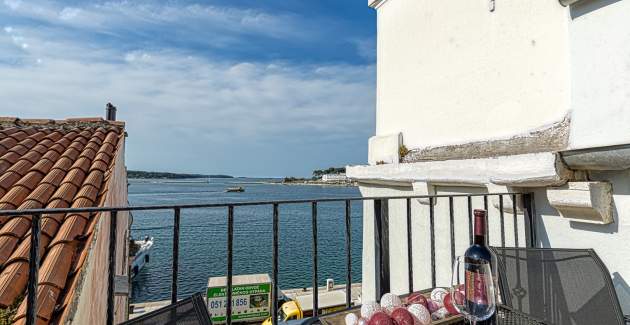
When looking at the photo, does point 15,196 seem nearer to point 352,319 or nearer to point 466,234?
point 352,319

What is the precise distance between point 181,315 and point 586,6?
8.33ft

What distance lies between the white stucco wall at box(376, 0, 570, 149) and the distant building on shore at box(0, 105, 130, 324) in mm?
2987

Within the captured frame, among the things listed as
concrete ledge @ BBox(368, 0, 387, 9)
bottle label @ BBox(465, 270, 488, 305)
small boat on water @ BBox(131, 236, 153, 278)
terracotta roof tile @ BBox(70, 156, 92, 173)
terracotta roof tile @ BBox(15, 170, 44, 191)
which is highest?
concrete ledge @ BBox(368, 0, 387, 9)

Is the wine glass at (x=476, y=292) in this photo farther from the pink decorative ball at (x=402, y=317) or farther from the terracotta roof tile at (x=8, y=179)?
the terracotta roof tile at (x=8, y=179)

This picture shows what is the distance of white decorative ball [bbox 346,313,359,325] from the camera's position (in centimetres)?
149

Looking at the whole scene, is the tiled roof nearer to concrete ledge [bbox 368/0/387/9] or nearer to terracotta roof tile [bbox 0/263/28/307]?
terracotta roof tile [bbox 0/263/28/307]

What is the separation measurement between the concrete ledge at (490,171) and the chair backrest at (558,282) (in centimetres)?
45

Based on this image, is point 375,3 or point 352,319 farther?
point 375,3

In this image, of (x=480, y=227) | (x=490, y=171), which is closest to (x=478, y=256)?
(x=480, y=227)

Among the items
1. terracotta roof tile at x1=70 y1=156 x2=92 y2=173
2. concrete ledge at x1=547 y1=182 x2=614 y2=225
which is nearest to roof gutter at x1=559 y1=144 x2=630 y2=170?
concrete ledge at x1=547 y1=182 x2=614 y2=225

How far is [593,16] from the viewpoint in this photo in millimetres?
1896

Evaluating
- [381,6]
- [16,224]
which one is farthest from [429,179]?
[16,224]

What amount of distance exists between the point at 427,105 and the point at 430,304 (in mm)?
2358

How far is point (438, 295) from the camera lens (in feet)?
5.74
